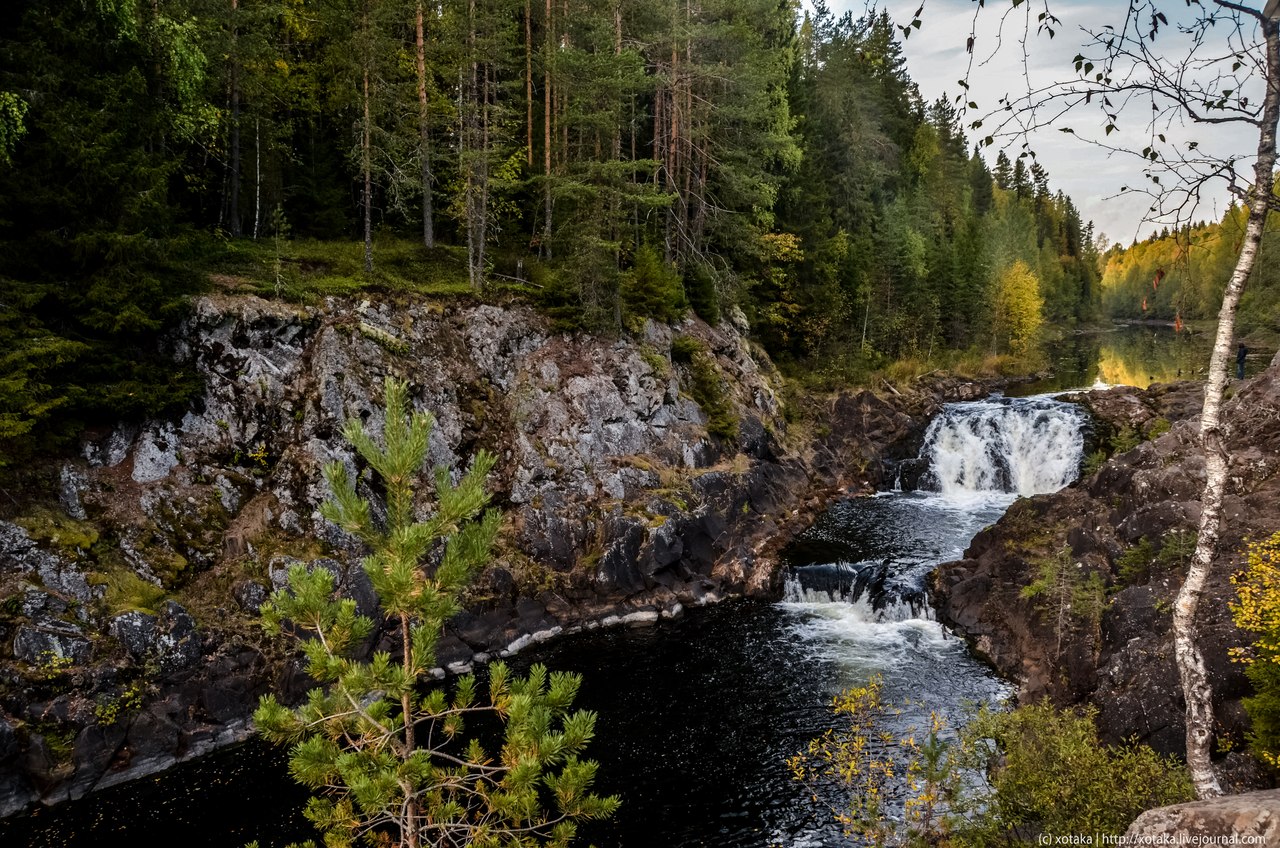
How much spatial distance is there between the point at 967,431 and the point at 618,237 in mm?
20223

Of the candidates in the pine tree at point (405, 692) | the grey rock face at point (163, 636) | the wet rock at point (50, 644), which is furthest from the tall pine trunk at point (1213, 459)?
the wet rock at point (50, 644)

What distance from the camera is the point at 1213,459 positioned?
23.9 feet

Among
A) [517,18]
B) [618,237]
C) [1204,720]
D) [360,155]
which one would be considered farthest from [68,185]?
[1204,720]

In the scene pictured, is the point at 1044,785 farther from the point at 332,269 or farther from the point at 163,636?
the point at 332,269

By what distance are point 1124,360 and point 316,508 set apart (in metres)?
70.3

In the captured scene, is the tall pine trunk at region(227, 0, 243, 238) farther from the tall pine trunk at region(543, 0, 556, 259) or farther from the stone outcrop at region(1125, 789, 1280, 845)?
the stone outcrop at region(1125, 789, 1280, 845)

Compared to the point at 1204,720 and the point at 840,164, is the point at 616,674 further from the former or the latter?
the point at 840,164

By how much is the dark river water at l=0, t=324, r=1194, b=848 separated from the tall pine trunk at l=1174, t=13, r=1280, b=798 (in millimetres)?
6772

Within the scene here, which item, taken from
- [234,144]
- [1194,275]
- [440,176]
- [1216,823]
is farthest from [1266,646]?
[1194,275]

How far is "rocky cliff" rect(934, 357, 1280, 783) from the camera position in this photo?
39.1 feet

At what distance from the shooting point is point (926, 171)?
201 feet

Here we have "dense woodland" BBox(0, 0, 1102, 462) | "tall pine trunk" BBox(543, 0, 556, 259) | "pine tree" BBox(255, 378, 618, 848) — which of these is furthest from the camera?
"tall pine trunk" BBox(543, 0, 556, 259)

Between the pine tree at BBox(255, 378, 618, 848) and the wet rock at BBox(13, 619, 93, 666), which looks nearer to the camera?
the pine tree at BBox(255, 378, 618, 848)

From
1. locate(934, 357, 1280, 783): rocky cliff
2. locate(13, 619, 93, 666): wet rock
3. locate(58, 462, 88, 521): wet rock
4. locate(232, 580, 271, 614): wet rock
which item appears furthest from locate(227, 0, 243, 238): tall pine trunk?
locate(934, 357, 1280, 783): rocky cliff
